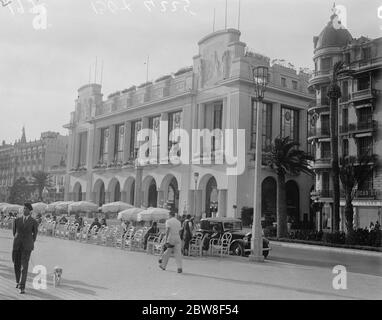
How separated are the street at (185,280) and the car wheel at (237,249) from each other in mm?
2053

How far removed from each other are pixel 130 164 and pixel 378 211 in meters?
31.3

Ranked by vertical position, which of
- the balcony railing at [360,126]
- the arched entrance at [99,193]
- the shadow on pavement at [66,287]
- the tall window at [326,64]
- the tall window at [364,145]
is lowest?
the shadow on pavement at [66,287]

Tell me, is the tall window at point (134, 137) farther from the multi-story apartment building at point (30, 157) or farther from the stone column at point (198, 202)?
the multi-story apartment building at point (30, 157)

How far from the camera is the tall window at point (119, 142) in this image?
65.1m

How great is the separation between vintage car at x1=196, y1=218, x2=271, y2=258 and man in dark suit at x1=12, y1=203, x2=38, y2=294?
11.1 meters

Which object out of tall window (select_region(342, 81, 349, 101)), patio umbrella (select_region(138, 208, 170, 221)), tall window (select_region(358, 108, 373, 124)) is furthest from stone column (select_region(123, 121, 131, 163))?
patio umbrella (select_region(138, 208, 170, 221))

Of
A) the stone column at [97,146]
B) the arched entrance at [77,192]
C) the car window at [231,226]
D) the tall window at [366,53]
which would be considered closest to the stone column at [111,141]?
the stone column at [97,146]

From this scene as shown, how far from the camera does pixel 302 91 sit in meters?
52.8

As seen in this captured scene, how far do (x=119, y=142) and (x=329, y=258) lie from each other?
47866 millimetres

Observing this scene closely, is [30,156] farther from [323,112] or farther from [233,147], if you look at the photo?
[323,112]

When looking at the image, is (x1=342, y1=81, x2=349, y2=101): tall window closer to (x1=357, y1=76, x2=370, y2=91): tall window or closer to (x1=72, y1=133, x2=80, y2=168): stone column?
(x1=357, y1=76, x2=370, y2=91): tall window

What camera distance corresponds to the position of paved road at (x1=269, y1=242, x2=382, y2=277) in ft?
58.3

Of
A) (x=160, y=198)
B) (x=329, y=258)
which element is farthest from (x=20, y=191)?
(x=329, y=258)

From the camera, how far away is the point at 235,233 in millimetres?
20688
